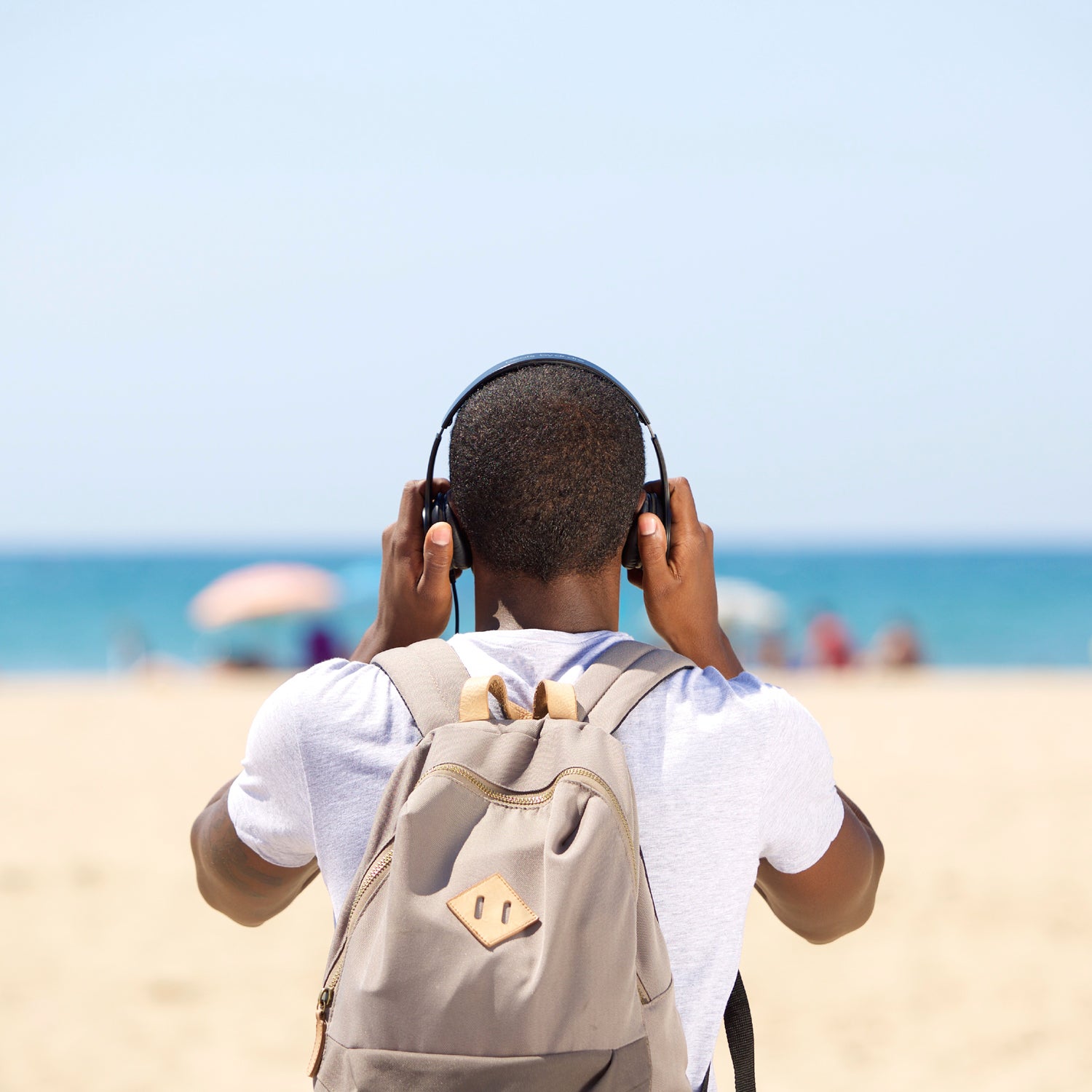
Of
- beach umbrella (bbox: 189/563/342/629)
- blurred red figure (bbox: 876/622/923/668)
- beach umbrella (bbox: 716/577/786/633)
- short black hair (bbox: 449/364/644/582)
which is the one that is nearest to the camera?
short black hair (bbox: 449/364/644/582)

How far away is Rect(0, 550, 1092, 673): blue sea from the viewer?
23453mm

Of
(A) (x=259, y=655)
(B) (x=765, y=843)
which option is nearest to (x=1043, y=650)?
(A) (x=259, y=655)

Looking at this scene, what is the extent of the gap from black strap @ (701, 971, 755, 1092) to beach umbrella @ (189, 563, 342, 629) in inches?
655

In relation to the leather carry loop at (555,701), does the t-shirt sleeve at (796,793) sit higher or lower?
lower

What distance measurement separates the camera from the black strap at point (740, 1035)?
1782mm

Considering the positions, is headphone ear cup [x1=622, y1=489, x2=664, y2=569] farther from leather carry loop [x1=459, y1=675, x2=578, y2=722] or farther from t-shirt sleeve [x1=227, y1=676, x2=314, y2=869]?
t-shirt sleeve [x1=227, y1=676, x2=314, y2=869]

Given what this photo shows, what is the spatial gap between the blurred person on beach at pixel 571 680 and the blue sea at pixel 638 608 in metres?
0.23

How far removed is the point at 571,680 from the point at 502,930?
1.31 ft

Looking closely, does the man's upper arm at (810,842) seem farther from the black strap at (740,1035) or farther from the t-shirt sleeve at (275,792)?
the t-shirt sleeve at (275,792)

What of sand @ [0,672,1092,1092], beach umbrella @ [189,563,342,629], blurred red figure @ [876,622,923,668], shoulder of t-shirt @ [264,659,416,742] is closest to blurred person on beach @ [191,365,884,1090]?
shoulder of t-shirt @ [264,659,416,742]

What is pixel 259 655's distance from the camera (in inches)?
717

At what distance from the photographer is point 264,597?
18.1 meters

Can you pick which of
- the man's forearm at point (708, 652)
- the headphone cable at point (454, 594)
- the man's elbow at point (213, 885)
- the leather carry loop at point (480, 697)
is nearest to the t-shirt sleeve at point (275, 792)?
the man's elbow at point (213, 885)

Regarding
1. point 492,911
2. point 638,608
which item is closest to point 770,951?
point 492,911
